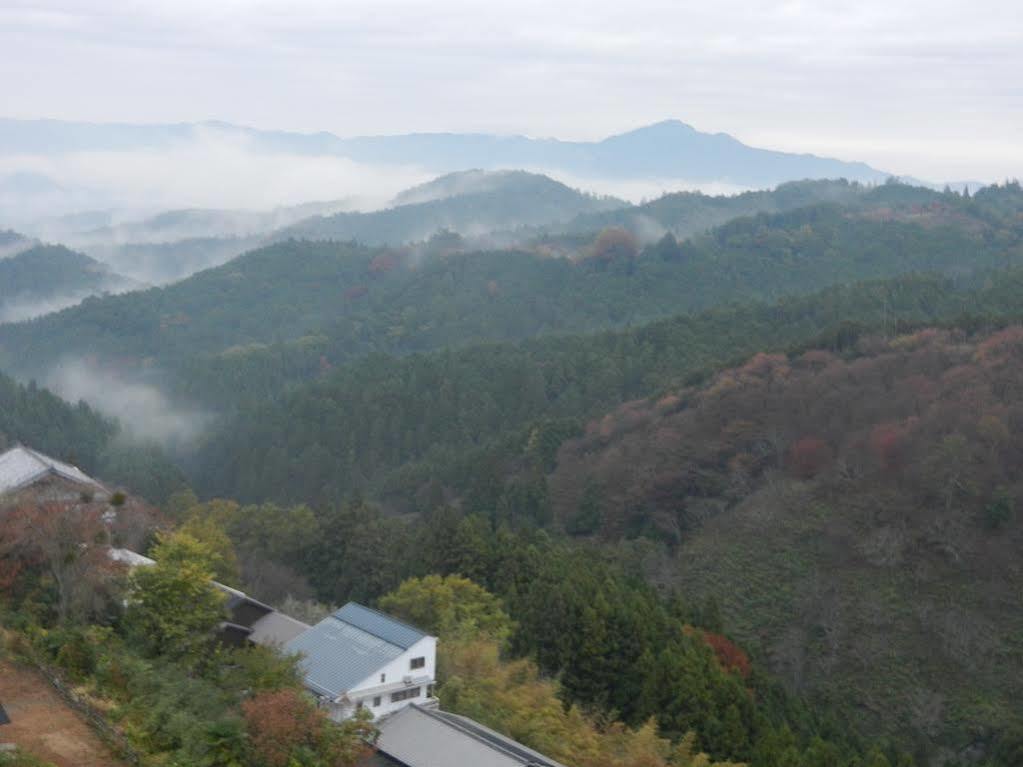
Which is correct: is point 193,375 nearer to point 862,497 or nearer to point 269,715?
point 862,497

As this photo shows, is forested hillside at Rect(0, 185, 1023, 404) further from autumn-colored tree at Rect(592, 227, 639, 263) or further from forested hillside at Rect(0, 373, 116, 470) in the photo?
forested hillside at Rect(0, 373, 116, 470)

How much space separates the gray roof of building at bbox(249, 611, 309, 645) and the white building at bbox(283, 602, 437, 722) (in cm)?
183

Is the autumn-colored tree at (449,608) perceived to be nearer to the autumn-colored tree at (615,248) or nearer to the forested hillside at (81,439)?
the forested hillside at (81,439)

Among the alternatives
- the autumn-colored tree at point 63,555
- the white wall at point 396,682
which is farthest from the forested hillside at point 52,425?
the white wall at point 396,682

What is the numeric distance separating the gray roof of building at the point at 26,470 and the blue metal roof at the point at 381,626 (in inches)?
469

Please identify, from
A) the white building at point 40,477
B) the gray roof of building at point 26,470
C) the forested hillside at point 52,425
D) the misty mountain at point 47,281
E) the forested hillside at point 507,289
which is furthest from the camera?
the misty mountain at point 47,281

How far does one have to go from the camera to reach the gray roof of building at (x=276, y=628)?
72.2 feet

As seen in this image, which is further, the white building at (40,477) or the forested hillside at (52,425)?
the forested hillside at (52,425)

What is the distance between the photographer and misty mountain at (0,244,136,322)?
168 meters

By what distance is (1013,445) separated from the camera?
1331 inches

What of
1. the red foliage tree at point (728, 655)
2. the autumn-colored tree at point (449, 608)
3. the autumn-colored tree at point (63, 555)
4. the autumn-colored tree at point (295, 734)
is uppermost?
the autumn-colored tree at point (63, 555)

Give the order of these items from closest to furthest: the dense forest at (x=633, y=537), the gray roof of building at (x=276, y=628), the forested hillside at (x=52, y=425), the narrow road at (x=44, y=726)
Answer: the narrow road at (x=44, y=726)
the dense forest at (x=633, y=537)
the gray roof of building at (x=276, y=628)
the forested hillside at (x=52, y=425)

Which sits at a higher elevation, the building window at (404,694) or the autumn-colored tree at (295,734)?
the autumn-colored tree at (295,734)

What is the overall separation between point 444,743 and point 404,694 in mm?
2542
